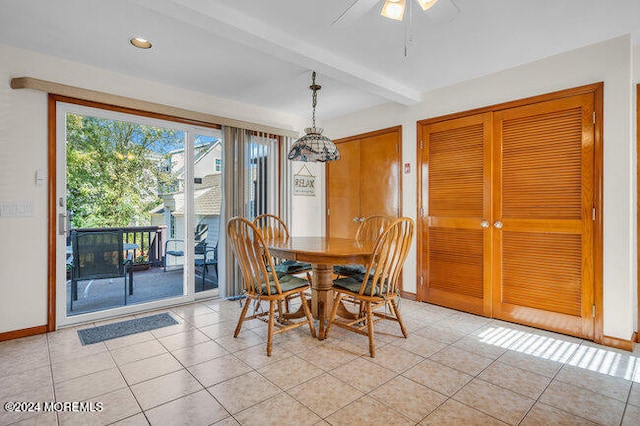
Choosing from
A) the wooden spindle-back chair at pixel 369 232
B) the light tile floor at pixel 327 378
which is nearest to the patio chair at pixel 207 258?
the light tile floor at pixel 327 378

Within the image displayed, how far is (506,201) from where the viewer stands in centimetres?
311

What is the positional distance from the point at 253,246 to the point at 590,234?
2.75m

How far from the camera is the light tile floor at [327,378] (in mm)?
1679

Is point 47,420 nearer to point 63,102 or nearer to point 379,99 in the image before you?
point 63,102

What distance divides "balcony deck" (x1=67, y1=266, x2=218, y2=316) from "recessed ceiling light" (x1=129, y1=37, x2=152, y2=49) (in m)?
2.61

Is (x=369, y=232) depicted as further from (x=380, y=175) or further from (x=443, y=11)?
(x=443, y=11)

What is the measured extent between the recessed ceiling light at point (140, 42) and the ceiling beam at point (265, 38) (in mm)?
735

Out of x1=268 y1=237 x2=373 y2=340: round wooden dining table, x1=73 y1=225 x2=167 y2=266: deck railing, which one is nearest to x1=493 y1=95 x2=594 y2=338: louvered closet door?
x1=268 y1=237 x2=373 y2=340: round wooden dining table

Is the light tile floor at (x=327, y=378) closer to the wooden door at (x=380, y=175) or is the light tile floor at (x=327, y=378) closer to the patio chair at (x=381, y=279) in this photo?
the patio chair at (x=381, y=279)

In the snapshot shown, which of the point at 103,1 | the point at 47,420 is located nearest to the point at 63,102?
the point at 103,1

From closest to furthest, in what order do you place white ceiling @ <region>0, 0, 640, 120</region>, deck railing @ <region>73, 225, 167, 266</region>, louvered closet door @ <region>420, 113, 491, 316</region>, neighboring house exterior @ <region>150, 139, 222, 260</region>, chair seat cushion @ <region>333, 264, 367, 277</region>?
white ceiling @ <region>0, 0, 640, 120</region> → chair seat cushion @ <region>333, 264, 367, 277</region> → louvered closet door @ <region>420, 113, 491, 316</region> → neighboring house exterior @ <region>150, 139, 222, 260</region> → deck railing @ <region>73, 225, 167, 266</region>

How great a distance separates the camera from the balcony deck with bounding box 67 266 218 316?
3582 millimetres

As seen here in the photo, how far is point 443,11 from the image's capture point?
1654 millimetres

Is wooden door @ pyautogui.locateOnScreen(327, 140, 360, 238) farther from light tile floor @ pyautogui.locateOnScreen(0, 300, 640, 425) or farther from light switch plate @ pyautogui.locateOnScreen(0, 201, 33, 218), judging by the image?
light switch plate @ pyautogui.locateOnScreen(0, 201, 33, 218)
